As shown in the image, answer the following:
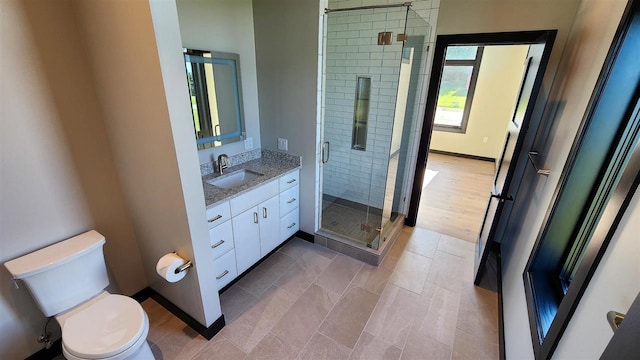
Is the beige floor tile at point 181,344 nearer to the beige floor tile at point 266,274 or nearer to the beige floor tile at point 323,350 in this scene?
the beige floor tile at point 266,274

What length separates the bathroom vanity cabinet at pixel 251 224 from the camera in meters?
1.96

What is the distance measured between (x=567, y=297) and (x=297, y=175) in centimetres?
211

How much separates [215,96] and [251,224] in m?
1.15

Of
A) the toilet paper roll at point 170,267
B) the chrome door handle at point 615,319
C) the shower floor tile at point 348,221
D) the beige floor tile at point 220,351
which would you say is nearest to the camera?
the chrome door handle at point 615,319

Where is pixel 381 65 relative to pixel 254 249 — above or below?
above

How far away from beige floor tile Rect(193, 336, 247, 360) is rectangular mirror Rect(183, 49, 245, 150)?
4.91 feet

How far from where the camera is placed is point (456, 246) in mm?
2908

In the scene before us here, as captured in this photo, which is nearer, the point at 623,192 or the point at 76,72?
the point at 623,192

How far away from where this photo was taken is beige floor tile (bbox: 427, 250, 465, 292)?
238 centimetres

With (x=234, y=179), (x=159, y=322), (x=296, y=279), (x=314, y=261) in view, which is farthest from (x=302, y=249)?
(x=159, y=322)

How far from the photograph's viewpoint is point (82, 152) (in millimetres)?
1612

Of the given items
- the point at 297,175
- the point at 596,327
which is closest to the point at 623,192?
the point at 596,327

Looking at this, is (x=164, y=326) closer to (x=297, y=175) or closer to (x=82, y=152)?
(x=82, y=152)

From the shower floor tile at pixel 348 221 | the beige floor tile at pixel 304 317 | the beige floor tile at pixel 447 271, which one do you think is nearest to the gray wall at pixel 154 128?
the beige floor tile at pixel 304 317
